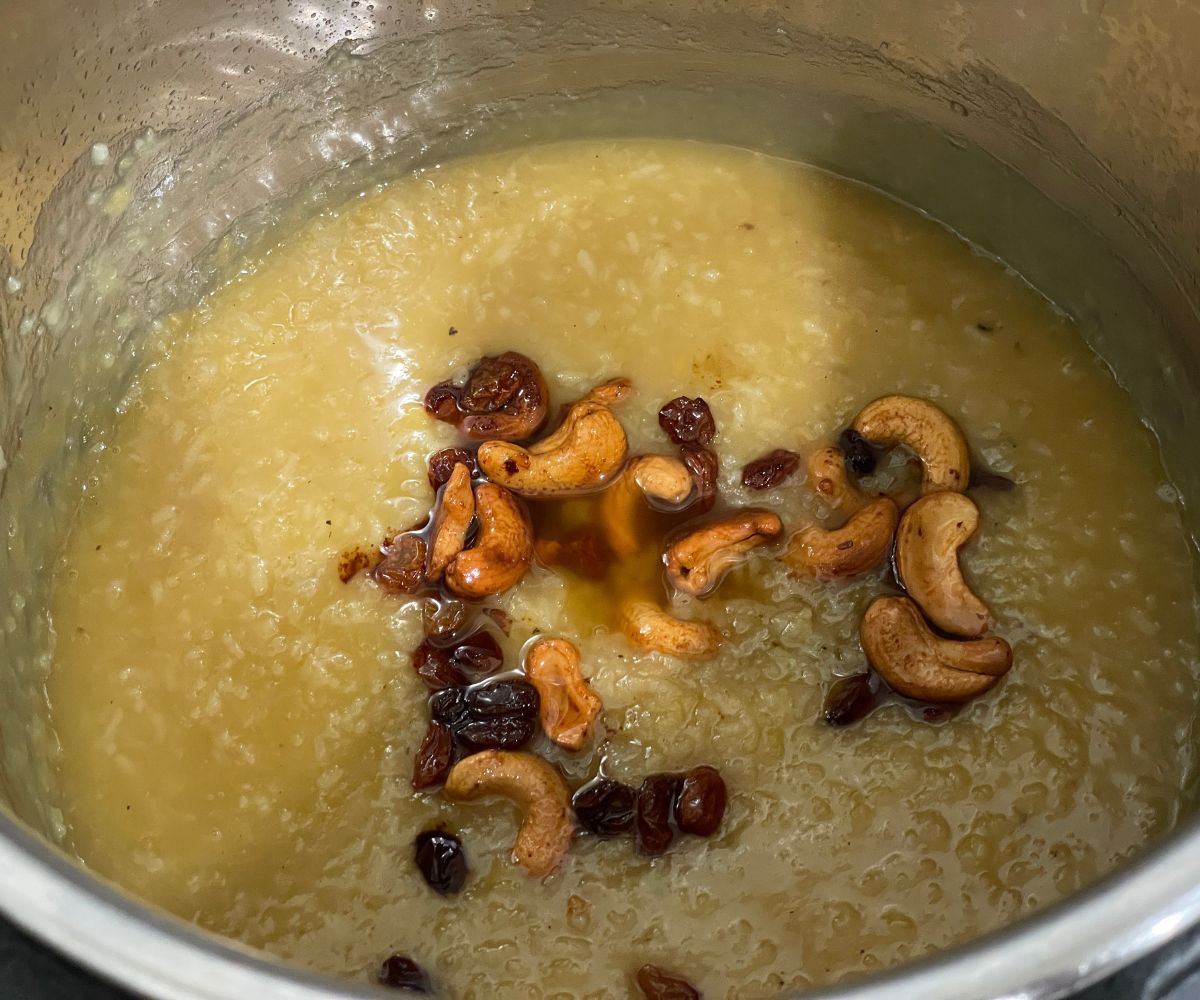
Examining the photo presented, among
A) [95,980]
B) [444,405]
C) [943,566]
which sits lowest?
[95,980]

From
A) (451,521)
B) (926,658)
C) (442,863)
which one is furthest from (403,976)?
(926,658)

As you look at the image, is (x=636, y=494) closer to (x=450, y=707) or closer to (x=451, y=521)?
(x=451, y=521)

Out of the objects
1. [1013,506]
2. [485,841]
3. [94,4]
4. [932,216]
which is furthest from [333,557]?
[932,216]

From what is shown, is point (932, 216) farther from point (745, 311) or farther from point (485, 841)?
point (485, 841)

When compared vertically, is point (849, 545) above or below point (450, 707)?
above

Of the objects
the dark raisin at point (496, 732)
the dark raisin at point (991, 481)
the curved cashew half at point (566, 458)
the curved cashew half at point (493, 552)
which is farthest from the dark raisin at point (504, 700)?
the dark raisin at point (991, 481)

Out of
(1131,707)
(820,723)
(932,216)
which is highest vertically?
(932,216)
